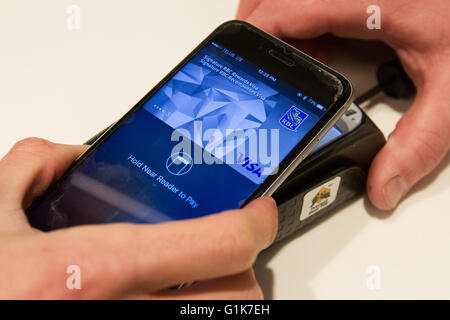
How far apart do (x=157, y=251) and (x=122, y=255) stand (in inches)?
0.9

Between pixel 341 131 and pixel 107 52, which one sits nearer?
pixel 341 131

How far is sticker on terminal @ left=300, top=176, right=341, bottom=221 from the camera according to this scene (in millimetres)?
461

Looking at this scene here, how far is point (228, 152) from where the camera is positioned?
1.38 feet

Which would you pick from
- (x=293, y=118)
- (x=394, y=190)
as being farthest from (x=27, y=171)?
(x=394, y=190)

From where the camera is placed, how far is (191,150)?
0.42 m

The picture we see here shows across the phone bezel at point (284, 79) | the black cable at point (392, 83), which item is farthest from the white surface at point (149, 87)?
the phone bezel at point (284, 79)

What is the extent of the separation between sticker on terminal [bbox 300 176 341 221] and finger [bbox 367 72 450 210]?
0.05 m

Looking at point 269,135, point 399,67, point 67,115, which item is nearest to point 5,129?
point 67,115

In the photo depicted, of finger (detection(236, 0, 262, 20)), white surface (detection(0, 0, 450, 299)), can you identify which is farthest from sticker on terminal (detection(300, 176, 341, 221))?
finger (detection(236, 0, 262, 20))

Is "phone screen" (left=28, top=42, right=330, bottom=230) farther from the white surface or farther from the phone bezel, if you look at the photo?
the white surface

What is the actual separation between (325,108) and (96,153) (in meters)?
0.22

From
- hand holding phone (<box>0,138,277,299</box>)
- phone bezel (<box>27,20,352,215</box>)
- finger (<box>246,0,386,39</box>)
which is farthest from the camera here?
finger (<box>246,0,386,39</box>)

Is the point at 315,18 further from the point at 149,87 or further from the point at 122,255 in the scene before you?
the point at 122,255

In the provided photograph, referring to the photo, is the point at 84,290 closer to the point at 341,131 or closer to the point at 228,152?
the point at 228,152
